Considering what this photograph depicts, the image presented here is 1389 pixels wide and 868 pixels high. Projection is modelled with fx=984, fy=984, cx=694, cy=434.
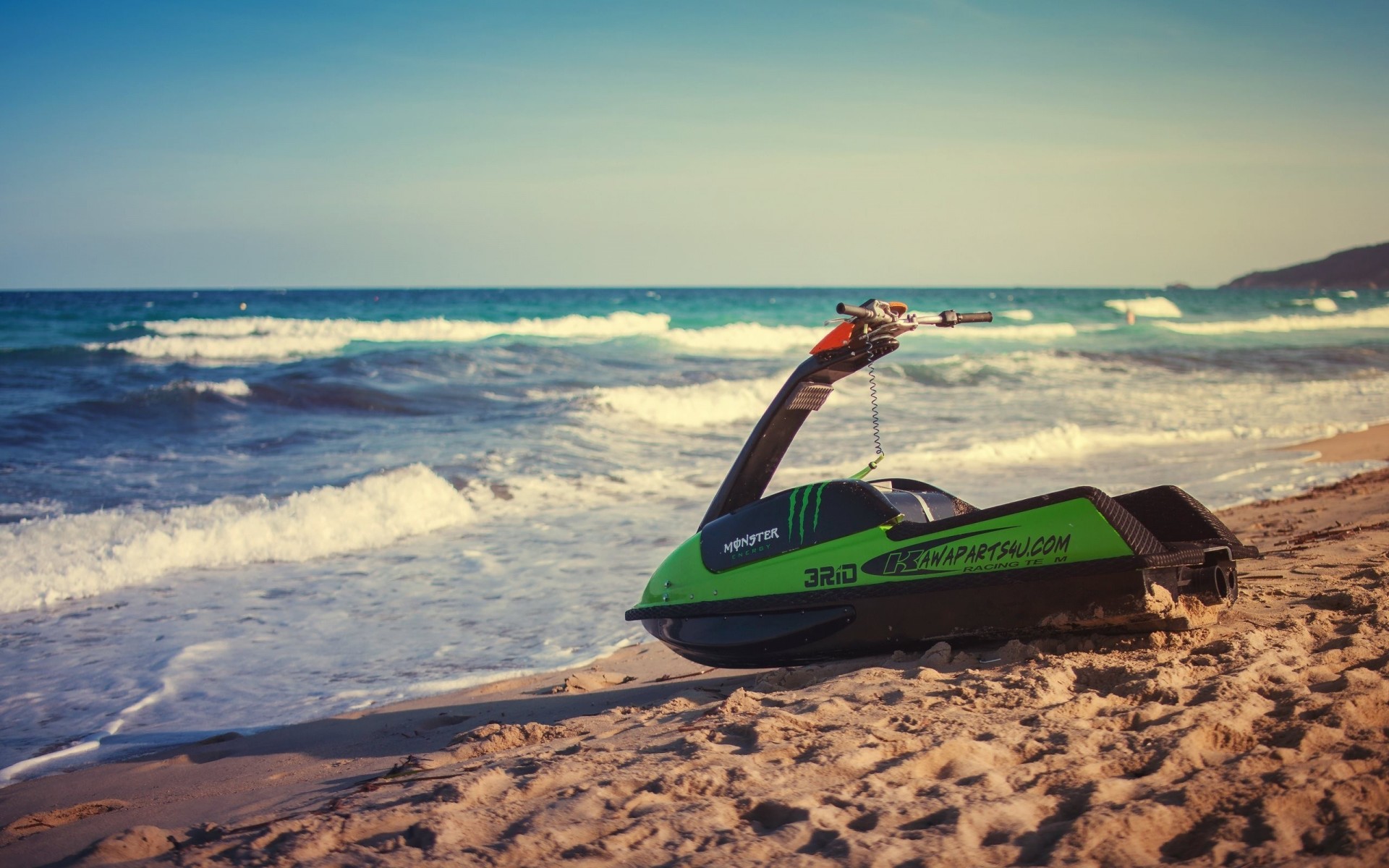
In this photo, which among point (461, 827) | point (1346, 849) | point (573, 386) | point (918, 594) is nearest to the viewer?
point (1346, 849)

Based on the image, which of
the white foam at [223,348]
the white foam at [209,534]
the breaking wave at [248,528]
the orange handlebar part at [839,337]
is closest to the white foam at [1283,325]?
the white foam at [223,348]

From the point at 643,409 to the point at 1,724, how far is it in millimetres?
12600

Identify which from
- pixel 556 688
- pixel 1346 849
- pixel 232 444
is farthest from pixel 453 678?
pixel 232 444

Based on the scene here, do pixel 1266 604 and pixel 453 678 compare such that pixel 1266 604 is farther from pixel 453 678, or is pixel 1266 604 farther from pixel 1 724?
pixel 1 724

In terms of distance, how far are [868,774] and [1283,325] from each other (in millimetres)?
50045

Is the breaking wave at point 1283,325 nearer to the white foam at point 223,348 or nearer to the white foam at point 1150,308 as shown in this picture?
the white foam at point 1150,308

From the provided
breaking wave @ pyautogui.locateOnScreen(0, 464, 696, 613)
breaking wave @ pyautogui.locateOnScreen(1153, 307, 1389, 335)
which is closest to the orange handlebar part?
breaking wave @ pyautogui.locateOnScreen(0, 464, 696, 613)

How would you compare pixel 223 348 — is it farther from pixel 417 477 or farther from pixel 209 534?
pixel 209 534

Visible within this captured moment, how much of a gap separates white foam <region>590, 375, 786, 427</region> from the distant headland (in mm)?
93972

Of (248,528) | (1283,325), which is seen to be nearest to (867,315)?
(248,528)

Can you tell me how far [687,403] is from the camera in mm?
17703

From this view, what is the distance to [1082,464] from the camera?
11516mm

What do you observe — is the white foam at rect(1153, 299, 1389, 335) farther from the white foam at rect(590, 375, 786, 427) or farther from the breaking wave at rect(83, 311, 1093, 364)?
the white foam at rect(590, 375, 786, 427)

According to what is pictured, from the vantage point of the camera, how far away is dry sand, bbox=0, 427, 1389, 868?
8.37 ft
